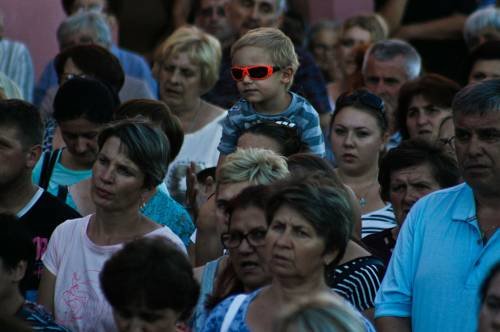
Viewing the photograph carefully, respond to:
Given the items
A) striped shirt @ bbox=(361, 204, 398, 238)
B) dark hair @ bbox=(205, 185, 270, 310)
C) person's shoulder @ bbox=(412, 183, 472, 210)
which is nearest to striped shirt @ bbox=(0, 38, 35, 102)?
striped shirt @ bbox=(361, 204, 398, 238)

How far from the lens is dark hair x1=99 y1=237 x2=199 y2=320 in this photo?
5816 mm

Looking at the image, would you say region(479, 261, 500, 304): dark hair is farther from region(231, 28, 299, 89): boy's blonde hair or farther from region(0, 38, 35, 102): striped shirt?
region(0, 38, 35, 102): striped shirt

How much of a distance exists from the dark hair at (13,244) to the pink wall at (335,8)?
28.0ft

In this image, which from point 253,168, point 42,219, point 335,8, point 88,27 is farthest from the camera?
point 335,8

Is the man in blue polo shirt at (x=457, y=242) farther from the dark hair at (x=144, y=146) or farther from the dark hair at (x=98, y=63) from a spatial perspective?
the dark hair at (x=98, y=63)

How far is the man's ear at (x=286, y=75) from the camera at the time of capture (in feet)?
27.8

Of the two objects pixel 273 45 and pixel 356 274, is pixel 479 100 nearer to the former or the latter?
pixel 356 274

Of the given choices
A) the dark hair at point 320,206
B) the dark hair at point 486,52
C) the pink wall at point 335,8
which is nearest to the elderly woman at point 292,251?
the dark hair at point 320,206

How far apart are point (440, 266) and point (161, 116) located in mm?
2684

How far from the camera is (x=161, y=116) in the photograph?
848 cm

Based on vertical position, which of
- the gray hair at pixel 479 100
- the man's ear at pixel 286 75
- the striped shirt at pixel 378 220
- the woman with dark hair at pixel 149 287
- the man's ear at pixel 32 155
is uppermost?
the gray hair at pixel 479 100

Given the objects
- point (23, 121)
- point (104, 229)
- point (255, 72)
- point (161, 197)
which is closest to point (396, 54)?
point (255, 72)

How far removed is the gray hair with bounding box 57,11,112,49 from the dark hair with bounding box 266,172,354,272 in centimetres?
518

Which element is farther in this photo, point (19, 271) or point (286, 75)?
point (286, 75)
